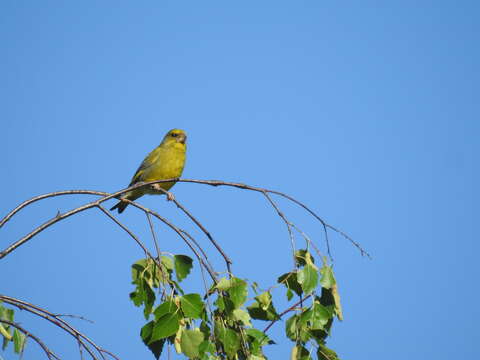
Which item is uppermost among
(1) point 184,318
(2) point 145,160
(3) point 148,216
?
(2) point 145,160

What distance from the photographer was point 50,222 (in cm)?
280

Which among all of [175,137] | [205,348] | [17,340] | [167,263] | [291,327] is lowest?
[205,348]

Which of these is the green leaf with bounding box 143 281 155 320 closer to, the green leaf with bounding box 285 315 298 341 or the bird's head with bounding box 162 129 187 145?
the green leaf with bounding box 285 315 298 341

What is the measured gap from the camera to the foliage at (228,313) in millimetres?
2547

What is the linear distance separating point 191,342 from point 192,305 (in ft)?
0.53

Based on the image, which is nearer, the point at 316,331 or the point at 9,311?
the point at 316,331

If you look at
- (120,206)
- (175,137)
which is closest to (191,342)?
(175,137)

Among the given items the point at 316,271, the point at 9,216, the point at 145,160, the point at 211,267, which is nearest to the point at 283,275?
the point at 316,271

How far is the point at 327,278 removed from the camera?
9.02 ft

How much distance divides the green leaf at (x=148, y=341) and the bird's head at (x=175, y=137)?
5.88 m

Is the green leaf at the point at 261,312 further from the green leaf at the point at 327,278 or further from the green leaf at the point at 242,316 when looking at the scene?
the green leaf at the point at 327,278

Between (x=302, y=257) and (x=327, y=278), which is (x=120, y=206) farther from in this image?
(x=327, y=278)

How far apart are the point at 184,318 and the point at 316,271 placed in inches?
26.3

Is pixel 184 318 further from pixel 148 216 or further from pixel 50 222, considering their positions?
pixel 50 222
